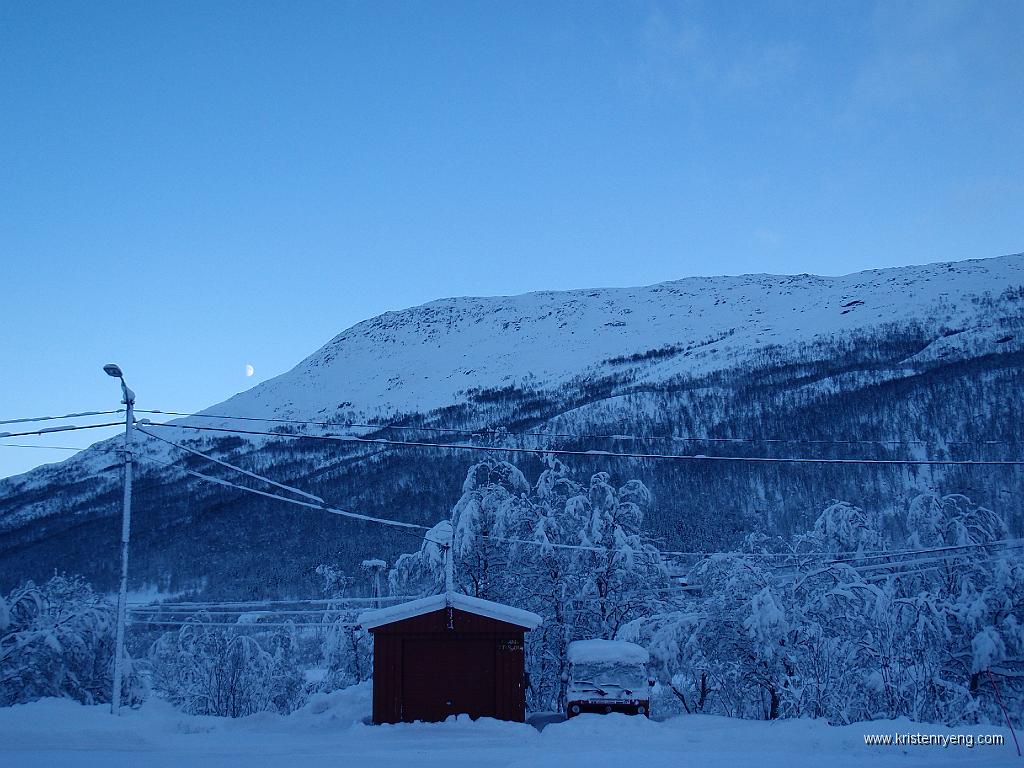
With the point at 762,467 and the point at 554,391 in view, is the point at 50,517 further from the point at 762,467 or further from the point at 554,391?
the point at 762,467

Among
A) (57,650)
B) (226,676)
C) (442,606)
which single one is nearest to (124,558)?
(442,606)

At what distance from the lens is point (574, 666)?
54.9 ft

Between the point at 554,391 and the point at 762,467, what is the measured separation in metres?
59.9

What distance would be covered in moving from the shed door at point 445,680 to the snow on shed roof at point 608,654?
2.01m

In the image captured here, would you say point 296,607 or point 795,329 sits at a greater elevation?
point 795,329

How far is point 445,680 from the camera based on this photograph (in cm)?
1598

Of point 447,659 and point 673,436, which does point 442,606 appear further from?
point 673,436

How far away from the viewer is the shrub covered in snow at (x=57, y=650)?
69.9 ft

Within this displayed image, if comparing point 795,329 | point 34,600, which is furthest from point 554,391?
point 34,600

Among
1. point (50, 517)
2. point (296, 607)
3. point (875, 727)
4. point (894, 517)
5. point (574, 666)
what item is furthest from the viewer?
point (50, 517)

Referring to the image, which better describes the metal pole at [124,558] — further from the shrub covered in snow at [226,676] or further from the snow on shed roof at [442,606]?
the shrub covered in snow at [226,676]

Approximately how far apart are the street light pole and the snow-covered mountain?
13.4 metres

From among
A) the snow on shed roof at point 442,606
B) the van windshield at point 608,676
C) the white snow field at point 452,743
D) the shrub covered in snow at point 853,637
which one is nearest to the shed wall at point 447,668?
the snow on shed roof at point 442,606

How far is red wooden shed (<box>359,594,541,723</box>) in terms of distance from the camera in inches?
625
